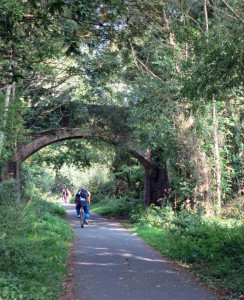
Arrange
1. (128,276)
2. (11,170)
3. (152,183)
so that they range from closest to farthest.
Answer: (128,276), (11,170), (152,183)

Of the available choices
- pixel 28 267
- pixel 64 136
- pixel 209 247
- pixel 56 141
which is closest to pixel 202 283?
pixel 209 247

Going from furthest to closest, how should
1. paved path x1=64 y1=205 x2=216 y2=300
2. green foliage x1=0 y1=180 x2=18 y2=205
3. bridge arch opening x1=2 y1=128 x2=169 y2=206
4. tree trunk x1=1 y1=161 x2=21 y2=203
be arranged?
bridge arch opening x1=2 y1=128 x2=169 y2=206 → tree trunk x1=1 y1=161 x2=21 y2=203 → green foliage x1=0 y1=180 x2=18 y2=205 → paved path x1=64 y1=205 x2=216 y2=300

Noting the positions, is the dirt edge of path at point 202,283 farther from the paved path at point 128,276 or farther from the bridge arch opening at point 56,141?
the bridge arch opening at point 56,141

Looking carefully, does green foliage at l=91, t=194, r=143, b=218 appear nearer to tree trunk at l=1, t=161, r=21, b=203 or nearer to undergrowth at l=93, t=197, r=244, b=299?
tree trunk at l=1, t=161, r=21, b=203

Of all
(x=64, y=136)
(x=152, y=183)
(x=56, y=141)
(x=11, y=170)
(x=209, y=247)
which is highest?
(x=64, y=136)

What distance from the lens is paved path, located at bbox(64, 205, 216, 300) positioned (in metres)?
6.04

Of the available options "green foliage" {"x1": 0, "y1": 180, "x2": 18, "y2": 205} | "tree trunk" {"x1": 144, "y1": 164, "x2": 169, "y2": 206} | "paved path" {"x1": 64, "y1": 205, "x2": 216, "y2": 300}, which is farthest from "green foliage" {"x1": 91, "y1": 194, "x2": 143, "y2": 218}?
"paved path" {"x1": 64, "y1": 205, "x2": 216, "y2": 300}

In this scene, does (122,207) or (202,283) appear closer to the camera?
(202,283)

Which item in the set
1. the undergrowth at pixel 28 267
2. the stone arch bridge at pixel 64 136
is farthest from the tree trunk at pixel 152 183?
the undergrowth at pixel 28 267

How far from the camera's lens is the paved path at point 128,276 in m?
6.04

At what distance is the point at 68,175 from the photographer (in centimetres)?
5878

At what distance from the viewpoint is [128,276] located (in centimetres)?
726

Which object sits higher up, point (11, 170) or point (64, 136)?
point (64, 136)

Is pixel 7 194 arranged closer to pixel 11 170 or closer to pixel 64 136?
pixel 11 170
